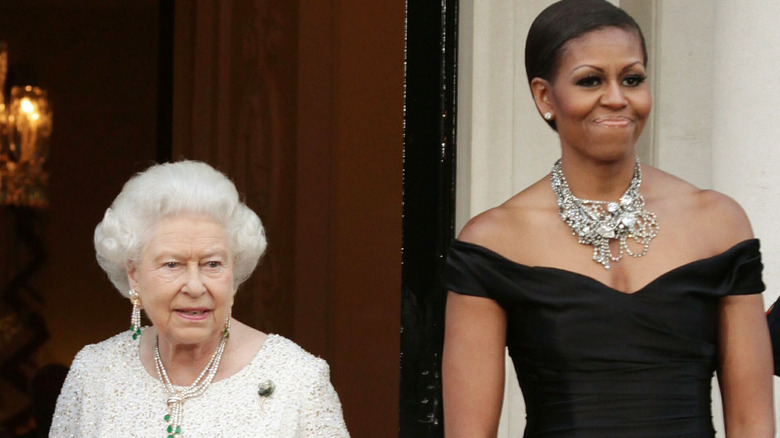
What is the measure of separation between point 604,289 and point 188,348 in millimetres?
964

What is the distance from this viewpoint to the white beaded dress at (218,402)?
289 centimetres

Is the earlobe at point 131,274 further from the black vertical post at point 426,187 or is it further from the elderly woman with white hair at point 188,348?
the black vertical post at point 426,187

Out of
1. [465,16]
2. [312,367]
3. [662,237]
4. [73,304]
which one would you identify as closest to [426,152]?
[465,16]

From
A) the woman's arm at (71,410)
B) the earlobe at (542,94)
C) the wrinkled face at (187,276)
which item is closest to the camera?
the earlobe at (542,94)

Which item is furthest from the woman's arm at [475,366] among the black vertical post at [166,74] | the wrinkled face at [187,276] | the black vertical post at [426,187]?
the black vertical post at [166,74]

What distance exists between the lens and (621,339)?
8.45 feet

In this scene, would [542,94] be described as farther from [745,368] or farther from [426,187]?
[426,187]

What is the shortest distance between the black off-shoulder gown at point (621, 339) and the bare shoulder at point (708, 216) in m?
0.03

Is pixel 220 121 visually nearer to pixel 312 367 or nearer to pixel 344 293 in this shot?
pixel 344 293

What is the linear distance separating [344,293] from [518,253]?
60.2 inches

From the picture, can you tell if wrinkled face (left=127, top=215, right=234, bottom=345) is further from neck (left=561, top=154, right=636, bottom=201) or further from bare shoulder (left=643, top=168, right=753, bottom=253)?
bare shoulder (left=643, top=168, right=753, bottom=253)

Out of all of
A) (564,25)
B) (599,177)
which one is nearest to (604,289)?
(599,177)

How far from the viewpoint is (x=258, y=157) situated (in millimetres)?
4234

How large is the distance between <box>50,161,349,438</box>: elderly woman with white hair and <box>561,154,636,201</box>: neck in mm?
724
